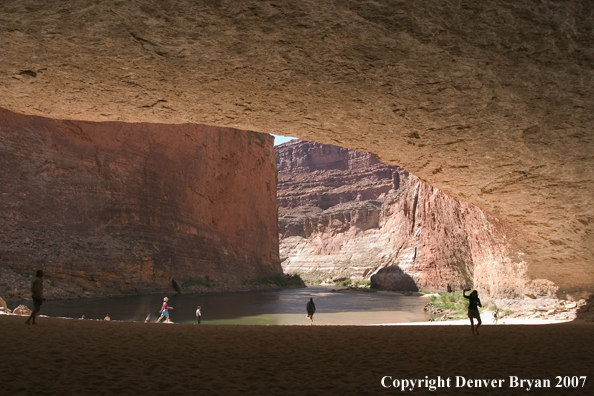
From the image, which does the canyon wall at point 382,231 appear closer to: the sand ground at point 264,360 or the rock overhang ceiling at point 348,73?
the rock overhang ceiling at point 348,73

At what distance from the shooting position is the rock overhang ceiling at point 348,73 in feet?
14.5

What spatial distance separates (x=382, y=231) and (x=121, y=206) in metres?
53.9

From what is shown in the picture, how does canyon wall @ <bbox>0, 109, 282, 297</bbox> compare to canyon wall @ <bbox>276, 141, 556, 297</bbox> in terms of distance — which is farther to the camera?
canyon wall @ <bbox>0, 109, 282, 297</bbox>

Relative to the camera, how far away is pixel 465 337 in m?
8.45

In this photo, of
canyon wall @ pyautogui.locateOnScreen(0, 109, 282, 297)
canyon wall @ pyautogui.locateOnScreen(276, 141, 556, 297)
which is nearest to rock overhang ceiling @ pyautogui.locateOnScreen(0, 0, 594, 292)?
canyon wall @ pyautogui.locateOnScreen(276, 141, 556, 297)

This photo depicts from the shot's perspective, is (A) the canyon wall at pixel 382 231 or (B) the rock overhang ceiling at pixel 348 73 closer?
(B) the rock overhang ceiling at pixel 348 73

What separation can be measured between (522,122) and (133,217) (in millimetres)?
31170

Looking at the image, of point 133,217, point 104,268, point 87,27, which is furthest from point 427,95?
point 133,217

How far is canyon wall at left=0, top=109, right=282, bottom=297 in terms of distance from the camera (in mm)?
26984

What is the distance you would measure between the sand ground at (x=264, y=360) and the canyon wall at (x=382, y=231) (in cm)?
636

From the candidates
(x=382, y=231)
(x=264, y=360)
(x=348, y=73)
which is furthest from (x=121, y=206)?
(x=382, y=231)

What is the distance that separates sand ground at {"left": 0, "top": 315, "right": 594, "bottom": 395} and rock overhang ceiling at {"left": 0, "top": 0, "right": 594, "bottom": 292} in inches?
134

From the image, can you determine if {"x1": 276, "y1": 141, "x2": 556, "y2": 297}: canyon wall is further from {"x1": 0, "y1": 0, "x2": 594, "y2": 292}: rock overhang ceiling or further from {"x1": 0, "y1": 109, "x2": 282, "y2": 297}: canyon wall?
{"x1": 0, "y1": 109, "x2": 282, "y2": 297}: canyon wall

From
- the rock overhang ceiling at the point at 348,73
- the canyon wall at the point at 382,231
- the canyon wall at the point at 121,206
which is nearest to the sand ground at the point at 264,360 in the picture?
the rock overhang ceiling at the point at 348,73
